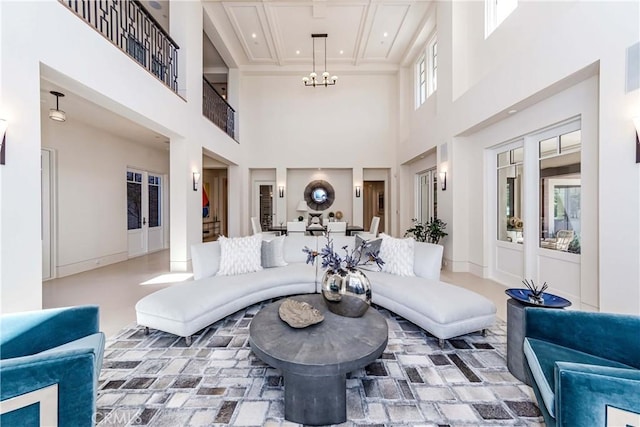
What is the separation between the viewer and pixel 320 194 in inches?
371

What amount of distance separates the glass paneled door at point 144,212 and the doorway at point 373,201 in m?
6.92

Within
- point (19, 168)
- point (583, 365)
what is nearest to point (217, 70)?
point (19, 168)

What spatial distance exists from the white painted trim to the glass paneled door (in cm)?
692

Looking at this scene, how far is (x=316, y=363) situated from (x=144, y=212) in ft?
25.5

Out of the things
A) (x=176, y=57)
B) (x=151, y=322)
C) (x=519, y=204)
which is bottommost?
(x=151, y=322)

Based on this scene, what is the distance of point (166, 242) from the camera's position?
8.42 metres

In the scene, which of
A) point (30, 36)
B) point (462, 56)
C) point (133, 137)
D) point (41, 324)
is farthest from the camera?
point (133, 137)

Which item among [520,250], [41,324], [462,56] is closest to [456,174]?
[520,250]

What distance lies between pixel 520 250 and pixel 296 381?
4.31m

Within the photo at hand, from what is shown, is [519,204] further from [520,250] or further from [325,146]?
[325,146]

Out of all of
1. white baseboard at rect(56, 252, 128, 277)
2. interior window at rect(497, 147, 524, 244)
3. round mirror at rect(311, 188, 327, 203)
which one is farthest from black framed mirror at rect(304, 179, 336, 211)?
white baseboard at rect(56, 252, 128, 277)

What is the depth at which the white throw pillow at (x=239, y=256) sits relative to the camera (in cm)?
344

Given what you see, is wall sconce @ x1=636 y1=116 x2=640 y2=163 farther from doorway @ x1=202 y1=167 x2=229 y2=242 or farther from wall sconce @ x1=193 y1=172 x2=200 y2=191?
doorway @ x1=202 y1=167 x2=229 y2=242

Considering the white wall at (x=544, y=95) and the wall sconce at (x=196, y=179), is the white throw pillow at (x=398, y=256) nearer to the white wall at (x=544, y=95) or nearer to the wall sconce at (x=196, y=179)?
the white wall at (x=544, y=95)
